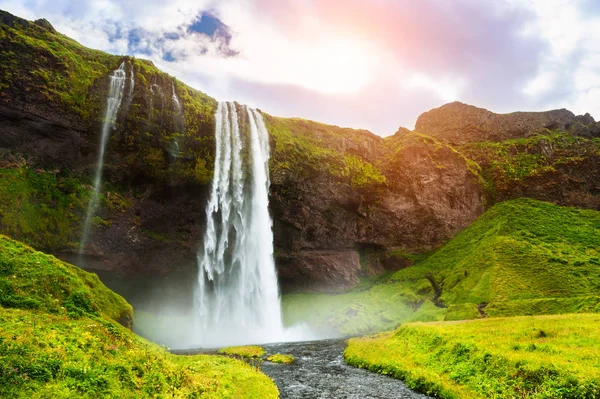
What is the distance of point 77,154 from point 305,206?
138 ft

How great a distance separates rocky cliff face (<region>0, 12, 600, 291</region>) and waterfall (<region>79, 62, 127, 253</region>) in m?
1.01

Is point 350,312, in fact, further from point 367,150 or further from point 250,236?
point 367,150

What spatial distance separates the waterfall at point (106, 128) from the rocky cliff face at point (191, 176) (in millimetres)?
1006

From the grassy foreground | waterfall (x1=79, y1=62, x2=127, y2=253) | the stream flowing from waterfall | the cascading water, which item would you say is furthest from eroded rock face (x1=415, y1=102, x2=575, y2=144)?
the grassy foreground

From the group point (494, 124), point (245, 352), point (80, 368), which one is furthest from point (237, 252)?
point (494, 124)

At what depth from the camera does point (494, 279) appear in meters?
51.5

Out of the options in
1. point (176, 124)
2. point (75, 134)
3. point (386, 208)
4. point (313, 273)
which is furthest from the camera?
point (386, 208)

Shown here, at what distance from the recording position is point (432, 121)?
133 m

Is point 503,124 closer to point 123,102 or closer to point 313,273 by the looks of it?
point 313,273

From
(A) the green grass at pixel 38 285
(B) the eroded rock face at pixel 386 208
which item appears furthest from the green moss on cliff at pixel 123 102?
(A) the green grass at pixel 38 285

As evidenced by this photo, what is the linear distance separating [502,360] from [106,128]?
5987 centimetres

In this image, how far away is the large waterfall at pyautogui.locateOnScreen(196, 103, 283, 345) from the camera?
61.3 m

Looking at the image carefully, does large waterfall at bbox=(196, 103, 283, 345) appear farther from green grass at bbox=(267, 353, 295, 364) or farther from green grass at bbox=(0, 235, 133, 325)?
green grass at bbox=(0, 235, 133, 325)

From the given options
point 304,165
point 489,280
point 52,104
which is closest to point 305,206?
point 304,165
